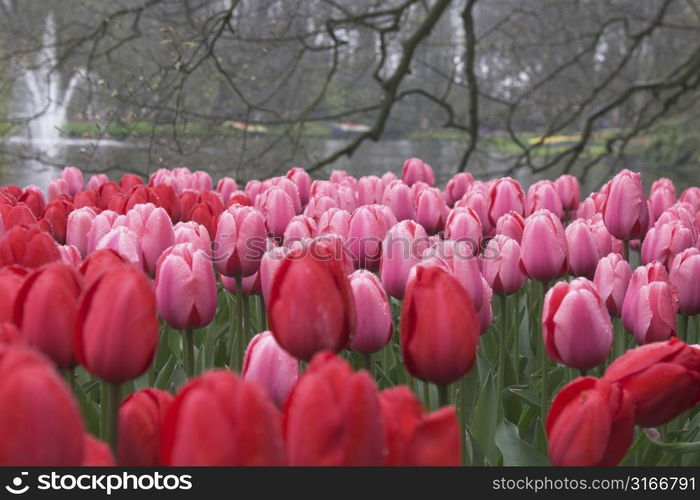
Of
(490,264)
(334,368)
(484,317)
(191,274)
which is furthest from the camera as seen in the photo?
(490,264)

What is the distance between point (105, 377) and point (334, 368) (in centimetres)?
29

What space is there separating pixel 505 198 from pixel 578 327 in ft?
2.95

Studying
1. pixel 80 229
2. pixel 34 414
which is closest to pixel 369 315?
pixel 34 414

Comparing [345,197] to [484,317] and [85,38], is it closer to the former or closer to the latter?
[484,317]

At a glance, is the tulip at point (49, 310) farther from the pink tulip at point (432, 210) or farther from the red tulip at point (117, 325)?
the pink tulip at point (432, 210)

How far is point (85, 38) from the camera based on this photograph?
4781 mm

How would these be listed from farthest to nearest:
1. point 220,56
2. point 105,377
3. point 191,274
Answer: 1. point 220,56
2. point 191,274
3. point 105,377

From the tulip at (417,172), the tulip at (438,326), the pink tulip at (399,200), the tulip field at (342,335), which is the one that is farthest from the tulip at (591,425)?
the tulip at (417,172)

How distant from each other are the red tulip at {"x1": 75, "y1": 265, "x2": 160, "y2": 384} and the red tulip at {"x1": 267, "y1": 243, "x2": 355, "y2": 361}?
16 centimetres

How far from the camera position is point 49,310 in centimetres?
80

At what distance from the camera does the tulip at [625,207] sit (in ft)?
6.02

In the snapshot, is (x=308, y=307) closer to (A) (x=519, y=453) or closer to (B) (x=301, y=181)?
(A) (x=519, y=453)

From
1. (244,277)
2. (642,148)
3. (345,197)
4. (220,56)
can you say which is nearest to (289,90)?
(220,56)

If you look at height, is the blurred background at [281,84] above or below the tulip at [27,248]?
above
